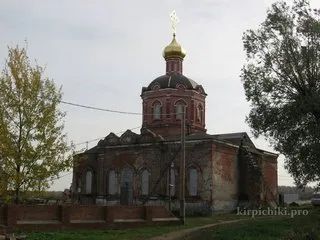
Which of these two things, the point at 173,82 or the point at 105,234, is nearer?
the point at 105,234

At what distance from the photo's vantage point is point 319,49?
24.7 meters

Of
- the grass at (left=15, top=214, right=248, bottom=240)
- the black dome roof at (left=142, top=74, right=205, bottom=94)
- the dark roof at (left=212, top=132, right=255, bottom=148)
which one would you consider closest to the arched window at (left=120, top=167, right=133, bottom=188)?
the dark roof at (left=212, top=132, right=255, bottom=148)

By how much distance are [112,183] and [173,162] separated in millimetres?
6606

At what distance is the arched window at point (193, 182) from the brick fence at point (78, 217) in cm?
1007

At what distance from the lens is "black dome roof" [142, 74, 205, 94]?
4344 cm

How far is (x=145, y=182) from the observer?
38.6 meters

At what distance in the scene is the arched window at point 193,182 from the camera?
35812mm

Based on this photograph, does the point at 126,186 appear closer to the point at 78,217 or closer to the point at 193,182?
the point at 193,182

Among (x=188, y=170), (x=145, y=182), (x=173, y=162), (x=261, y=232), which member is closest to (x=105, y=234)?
(x=261, y=232)

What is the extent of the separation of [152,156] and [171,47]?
479 inches

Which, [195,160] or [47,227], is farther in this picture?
[195,160]

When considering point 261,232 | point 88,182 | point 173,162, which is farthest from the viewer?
point 88,182

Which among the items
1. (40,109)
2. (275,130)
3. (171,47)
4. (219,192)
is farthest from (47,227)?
(171,47)

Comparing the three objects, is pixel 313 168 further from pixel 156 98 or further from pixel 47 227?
pixel 156 98
